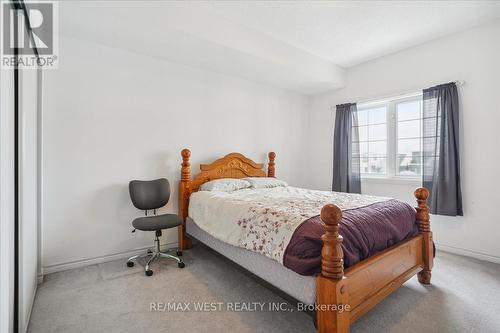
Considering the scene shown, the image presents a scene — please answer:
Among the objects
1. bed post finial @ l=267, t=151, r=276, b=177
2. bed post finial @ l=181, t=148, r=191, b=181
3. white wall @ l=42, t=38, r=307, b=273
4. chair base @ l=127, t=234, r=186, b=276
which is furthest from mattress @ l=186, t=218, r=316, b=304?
bed post finial @ l=267, t=151, r=276, b=177

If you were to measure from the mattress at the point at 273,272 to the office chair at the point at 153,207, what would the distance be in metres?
0.53

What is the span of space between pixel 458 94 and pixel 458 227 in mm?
1625

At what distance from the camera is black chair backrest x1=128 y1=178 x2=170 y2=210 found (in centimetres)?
275

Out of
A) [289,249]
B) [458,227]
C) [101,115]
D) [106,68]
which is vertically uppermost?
[106,68]

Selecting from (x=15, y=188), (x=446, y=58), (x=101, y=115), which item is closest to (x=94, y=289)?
(x=15, y=188)

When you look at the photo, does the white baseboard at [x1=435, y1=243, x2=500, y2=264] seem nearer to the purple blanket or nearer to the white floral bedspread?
the purple blanket

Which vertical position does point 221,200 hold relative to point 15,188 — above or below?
below

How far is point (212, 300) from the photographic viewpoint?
1986 mm

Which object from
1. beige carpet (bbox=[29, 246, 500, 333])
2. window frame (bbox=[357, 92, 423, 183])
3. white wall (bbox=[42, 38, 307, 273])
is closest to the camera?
beige carpet (bbox=[29, 246, 500, 333])

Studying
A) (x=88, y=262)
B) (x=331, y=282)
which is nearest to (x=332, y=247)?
(x=331, y=282)

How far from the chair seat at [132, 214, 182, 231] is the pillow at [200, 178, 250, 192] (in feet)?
1.99

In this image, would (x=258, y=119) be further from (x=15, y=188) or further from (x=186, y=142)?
(x=15, y=188)

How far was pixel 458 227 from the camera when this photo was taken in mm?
3021

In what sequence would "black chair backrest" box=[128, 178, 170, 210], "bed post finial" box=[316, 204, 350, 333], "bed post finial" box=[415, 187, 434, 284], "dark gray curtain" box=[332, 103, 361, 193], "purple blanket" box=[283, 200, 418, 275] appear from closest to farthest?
"bed post finial" box=[316, 204, 350, 333] → "purple blanket" box=[283, 200, 418, 275] → "bed post finial" box=[415, 187, 434, 284] → "black chair backrest" box=[128, 178, 170, 210] → "dark gray curtain" box=[332, 103, 361, 193]
